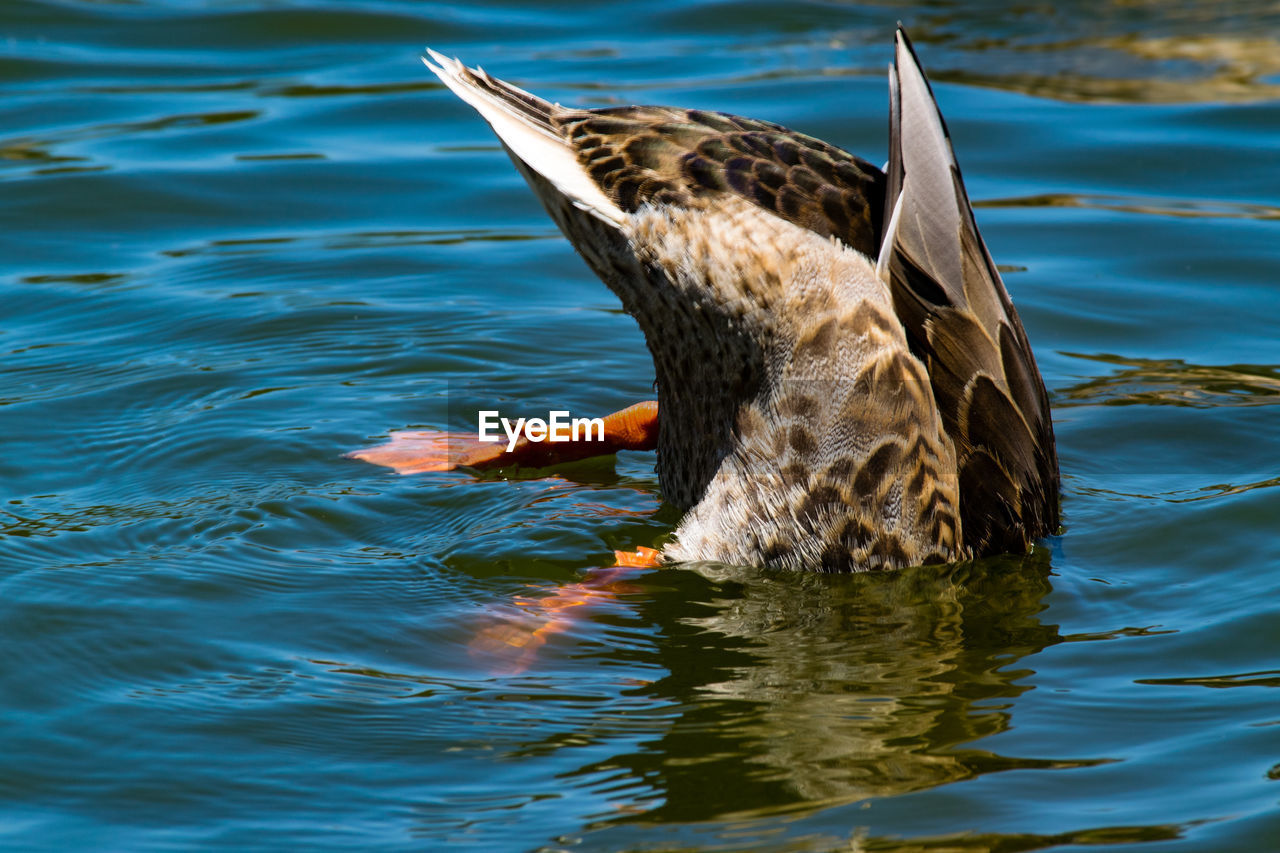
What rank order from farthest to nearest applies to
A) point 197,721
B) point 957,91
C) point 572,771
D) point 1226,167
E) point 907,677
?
1. point 957,91
2. point 1226,167
3. point 907,677
4. point 197,721
5. point 572,771

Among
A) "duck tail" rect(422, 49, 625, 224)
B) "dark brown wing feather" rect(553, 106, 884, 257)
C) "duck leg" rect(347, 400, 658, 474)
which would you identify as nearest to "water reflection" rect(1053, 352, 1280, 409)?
"duck leg" rect(347, 400, 658, 474)

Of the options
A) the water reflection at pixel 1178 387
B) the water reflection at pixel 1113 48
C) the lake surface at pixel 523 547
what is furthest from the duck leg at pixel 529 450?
the water reflection at pixel 1113 48

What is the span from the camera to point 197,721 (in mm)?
2922

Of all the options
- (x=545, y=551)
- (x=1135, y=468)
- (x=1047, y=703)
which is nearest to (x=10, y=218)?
(x=545, y=551)

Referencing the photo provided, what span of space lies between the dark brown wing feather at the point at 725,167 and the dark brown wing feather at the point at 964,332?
12 cm

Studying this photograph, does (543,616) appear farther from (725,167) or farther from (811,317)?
(725,167)

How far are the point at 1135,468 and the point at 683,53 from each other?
18.8 ft

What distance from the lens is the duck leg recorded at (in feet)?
14.3

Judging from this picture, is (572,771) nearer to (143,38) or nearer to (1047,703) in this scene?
(1047,703)

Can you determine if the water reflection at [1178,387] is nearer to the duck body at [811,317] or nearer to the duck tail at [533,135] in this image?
the duck body at [811,317]

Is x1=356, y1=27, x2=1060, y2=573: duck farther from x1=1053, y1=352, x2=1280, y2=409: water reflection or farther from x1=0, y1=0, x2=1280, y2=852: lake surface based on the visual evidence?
x1=1053, y1=352, x2=1280, y2=409: water reflection

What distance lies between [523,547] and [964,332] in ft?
4.08

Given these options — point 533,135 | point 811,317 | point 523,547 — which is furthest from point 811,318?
point 523,547

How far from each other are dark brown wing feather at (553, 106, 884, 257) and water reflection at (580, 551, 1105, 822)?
0.85 meters
